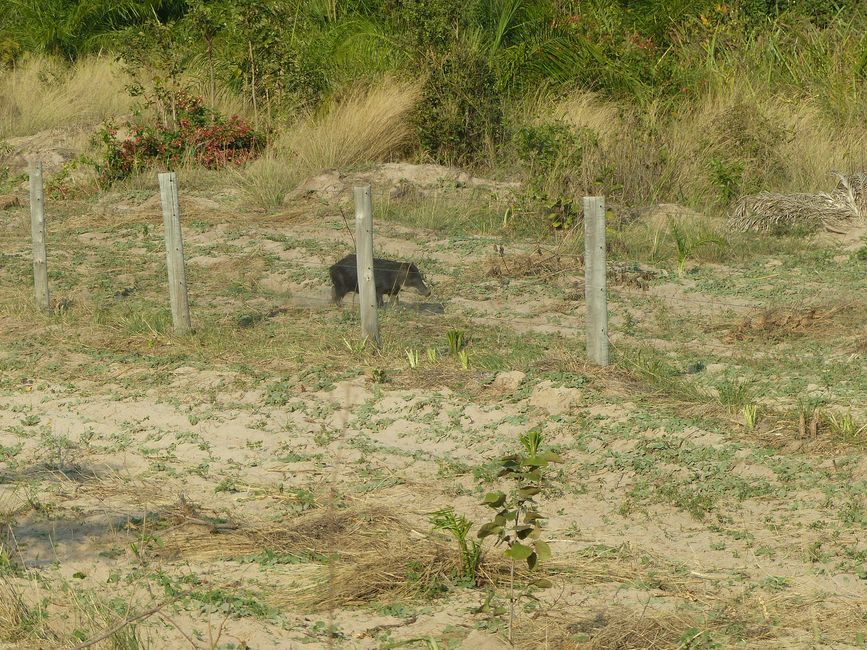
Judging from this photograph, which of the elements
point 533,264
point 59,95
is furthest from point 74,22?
point 533,264

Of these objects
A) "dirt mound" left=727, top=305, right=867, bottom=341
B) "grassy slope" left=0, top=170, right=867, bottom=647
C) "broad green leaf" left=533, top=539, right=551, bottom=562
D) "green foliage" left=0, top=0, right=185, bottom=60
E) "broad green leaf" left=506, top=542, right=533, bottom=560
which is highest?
"green foliage" left=0, top=0, right=185, bottom=60

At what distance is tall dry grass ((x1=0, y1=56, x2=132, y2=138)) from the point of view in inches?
600

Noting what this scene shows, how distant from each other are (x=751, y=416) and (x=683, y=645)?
208 cm

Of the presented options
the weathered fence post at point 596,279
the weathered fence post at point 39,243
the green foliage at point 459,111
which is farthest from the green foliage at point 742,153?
the weathered fence post at point 39,243

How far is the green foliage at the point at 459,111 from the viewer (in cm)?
1277

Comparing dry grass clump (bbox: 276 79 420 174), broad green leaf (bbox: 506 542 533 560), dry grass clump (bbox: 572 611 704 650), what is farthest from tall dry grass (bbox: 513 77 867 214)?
broad green leaf (bbox: 506 542 533 560)

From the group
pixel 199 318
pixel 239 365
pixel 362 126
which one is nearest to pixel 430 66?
pixel 362 126

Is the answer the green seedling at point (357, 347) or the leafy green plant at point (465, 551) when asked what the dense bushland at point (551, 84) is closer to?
the green seedling at point (357, 347)

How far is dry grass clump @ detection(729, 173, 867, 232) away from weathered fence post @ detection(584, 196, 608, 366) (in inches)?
184

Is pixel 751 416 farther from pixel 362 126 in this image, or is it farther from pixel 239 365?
pixel 362 126

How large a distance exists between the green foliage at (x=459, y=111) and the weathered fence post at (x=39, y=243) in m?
5.55

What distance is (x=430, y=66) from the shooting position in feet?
42.8

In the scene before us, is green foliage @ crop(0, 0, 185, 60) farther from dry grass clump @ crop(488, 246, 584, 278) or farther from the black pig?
the black pig

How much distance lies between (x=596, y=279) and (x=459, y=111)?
717 centimetres
